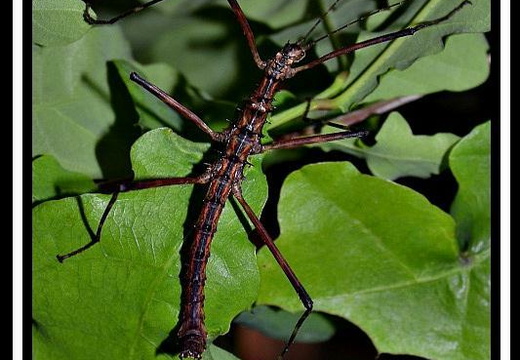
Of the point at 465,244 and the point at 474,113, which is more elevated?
the point at 474,113

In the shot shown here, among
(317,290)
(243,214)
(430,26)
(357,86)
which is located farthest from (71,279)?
(430,26)

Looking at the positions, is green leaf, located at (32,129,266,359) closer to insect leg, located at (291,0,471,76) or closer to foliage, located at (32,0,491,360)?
foliage, located at (32,0,491,360)

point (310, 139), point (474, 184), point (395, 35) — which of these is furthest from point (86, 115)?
point (474, 184)

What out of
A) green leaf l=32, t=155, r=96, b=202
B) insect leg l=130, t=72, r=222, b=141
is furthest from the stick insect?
green leaf l=32, t=155, r=96, b=202

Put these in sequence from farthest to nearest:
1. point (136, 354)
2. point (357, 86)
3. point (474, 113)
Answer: point (474, 113), point (357, 86), point (136, 354)

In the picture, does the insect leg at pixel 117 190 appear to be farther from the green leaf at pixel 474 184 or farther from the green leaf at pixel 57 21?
the green leaf at pixel 474 184

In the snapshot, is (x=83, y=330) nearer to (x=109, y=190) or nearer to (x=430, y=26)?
(x=109, y=190)
